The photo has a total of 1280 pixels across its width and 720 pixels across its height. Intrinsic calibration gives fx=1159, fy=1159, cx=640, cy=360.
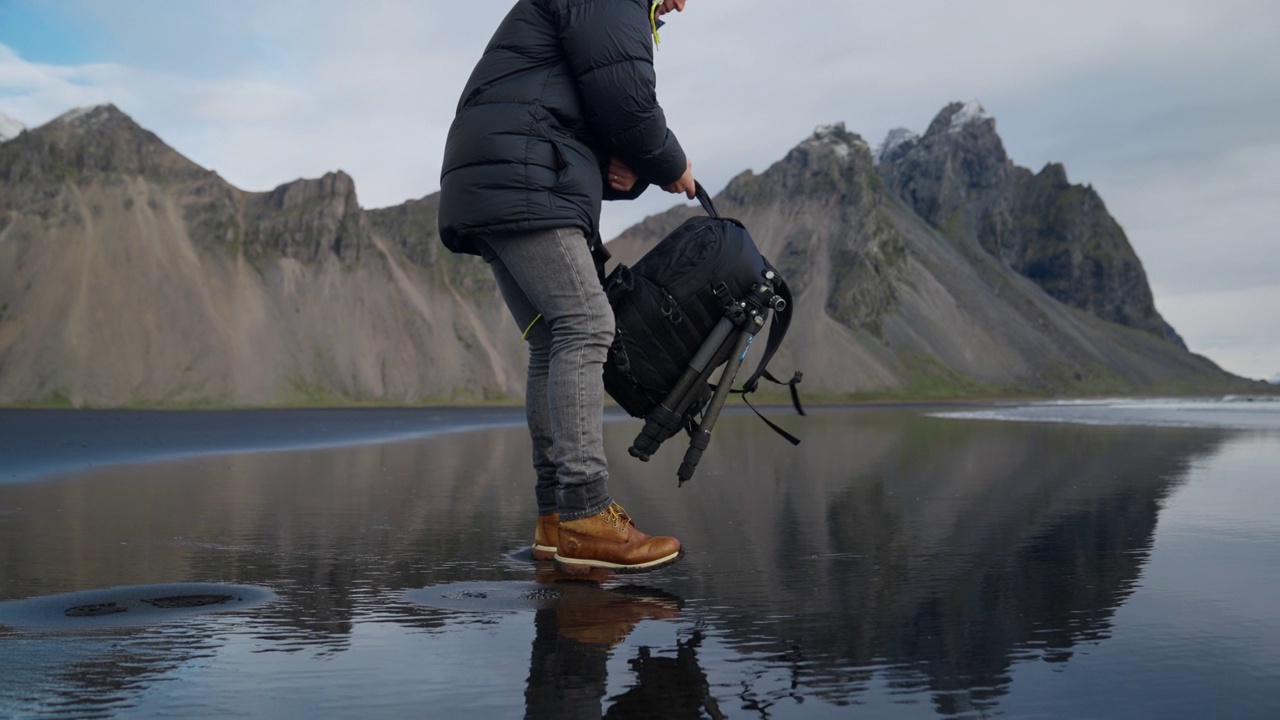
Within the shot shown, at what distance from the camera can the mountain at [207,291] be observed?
7762 centimetres

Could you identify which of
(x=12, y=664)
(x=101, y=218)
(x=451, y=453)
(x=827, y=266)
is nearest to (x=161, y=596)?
(x=12, y=664)

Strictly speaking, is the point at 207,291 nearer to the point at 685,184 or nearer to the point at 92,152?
the point at 92,152

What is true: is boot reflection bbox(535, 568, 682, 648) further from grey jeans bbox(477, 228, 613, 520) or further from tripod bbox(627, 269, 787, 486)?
tripod bbox(627, 269, 787, 486)

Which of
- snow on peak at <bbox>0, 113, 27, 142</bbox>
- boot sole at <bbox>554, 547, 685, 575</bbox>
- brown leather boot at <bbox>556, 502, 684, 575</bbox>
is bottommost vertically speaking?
boot sole at <bbox>554, 547, 685, 575</bbox>

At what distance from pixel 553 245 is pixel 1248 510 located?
536 centimetres

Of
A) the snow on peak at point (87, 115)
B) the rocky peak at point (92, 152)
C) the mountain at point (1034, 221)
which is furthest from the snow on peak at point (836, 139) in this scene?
the snow on peak at point (87, 115)

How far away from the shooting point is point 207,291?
85.6 meters

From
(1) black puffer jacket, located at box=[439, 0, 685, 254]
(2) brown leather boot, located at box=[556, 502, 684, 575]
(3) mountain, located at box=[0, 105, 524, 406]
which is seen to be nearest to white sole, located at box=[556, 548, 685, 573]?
(2) brown leather boot, located at box=[556, 502, 684, 575]

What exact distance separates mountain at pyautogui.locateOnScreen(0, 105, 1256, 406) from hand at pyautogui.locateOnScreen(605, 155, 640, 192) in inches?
2988

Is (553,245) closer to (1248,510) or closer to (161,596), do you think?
(161,596)

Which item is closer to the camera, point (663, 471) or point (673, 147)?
point (673, 147)

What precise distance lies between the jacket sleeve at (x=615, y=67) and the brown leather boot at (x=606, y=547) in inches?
64.5

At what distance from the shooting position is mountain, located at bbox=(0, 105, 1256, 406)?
79.2 metres

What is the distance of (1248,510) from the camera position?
25.2 feet
